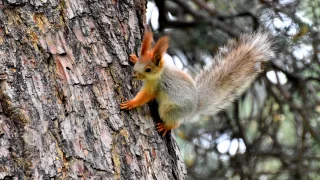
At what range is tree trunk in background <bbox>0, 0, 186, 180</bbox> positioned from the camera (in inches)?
56.1

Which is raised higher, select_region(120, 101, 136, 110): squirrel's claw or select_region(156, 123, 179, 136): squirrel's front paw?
select_region(120, 101, 136, 110): squirrel's claw

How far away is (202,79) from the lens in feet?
7.10

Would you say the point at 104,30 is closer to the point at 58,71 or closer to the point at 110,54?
the point at 110,54

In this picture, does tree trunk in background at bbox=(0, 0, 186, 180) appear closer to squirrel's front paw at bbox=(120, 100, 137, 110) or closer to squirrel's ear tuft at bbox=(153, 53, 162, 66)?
squirrel's front paw at bbox=(120, 100, 137, 110)

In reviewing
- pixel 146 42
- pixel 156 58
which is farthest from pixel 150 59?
pixel 146 42

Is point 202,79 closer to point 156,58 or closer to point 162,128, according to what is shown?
point 156,58

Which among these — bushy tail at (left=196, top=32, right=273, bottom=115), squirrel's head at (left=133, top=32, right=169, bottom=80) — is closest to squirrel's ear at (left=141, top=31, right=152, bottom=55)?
squirrel's head at (left=133, top=32, right=169, bottom=80)

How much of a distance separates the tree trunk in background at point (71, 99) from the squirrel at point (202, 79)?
0.13 m

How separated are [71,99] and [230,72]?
2.76ft

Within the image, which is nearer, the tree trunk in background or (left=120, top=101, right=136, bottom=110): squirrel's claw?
the tree trunk in background

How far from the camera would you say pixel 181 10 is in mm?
3045

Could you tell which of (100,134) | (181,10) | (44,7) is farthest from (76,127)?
(181,10)

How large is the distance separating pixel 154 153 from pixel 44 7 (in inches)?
21.6

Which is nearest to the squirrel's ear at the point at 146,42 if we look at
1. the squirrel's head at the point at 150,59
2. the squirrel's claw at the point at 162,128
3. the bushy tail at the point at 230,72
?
the squirrel's head at the point at 150,59
